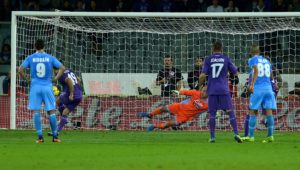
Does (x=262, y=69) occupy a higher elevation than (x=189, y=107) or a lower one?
higher

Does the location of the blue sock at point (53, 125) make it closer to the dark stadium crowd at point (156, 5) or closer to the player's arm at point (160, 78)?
the player's arm at point (160, 78)

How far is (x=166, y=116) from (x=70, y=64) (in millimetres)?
3196

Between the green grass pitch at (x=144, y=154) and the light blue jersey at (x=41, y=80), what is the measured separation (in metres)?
0.85

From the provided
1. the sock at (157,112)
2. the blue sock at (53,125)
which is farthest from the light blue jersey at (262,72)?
the sock at (157,112)

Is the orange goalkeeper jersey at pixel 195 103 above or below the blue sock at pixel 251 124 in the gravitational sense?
above

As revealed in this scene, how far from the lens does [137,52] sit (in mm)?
26344

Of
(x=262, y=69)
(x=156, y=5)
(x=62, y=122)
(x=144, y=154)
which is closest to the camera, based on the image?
(x=144, y=154)

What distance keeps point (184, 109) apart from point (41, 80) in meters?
5.37

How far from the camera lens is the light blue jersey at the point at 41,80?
18.8 metres

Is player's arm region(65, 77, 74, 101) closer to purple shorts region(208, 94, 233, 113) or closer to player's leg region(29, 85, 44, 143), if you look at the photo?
player's leg region(29, 85, 44, 143)

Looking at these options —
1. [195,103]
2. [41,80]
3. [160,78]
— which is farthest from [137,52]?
[41,80]

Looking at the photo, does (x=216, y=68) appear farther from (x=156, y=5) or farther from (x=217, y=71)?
(x=156, y=5)

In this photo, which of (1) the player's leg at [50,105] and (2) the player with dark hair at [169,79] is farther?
(2) the player with dark hair at [169,79]

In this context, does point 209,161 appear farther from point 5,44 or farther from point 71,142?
point 5,44
